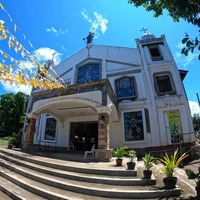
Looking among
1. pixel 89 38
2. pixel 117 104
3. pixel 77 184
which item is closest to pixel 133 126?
pixel 117 104

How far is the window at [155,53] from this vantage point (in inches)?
570

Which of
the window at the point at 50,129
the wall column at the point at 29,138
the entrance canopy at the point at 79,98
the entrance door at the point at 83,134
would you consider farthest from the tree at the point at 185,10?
the window at the point at 50,129

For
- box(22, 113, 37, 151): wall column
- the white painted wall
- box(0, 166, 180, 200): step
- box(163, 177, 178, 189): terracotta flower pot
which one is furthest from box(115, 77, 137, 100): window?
box(0, 166, 180, 200): step

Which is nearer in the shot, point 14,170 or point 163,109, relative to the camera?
point 14,170

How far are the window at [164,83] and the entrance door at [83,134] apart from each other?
605 centimetres

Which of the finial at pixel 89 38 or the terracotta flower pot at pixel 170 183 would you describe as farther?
the finial at pixel 89 38

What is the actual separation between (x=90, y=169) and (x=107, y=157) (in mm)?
1898

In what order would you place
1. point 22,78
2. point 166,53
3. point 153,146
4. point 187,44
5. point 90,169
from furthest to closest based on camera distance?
point 166,53 → point 153,146 → point 90,169 → point 187,44 → point 22,78

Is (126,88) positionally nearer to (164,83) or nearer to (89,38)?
(164,83)

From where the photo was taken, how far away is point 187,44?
4.20m

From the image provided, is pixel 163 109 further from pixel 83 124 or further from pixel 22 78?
pixel 22 78

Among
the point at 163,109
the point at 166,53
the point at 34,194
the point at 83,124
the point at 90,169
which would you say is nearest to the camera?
the point at 34,194

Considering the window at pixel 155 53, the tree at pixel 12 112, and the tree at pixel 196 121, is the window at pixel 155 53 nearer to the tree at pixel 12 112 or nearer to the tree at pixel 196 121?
the tree at pixel 196 121

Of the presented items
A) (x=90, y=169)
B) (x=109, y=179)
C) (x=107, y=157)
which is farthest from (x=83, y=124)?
(x=109, y=179)
